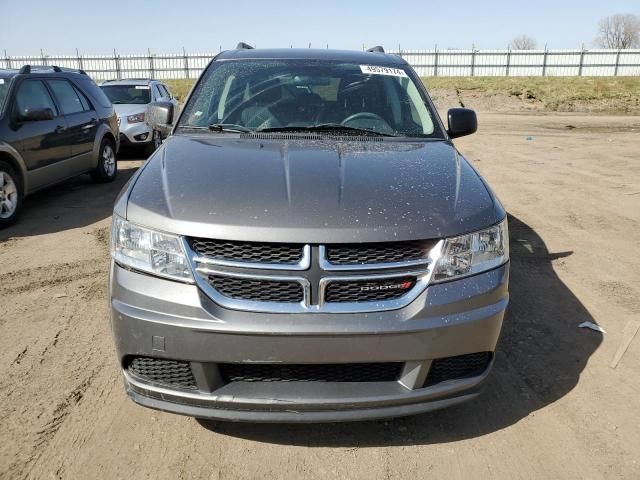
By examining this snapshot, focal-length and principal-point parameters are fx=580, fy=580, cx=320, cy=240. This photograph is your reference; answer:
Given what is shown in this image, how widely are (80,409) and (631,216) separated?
21.2 feet

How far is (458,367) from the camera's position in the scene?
8.38ft

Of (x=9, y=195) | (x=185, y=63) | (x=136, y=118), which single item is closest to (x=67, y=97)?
(x=9, y=195)

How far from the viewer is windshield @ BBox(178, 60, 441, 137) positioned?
3797 millimetres

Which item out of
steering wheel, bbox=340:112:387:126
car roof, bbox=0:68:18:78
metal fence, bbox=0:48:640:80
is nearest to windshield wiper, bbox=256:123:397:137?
steering wheel, bbox=340:112:387:126

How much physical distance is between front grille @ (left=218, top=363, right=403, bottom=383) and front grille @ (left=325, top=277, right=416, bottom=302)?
29 cm

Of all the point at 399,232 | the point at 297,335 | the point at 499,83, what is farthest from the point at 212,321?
the point at 499,83

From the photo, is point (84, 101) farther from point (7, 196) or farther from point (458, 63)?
point (458, 63)

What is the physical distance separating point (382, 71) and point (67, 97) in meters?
5.67

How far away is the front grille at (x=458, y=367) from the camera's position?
2.50 m

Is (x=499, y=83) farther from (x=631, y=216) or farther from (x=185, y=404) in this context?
(x=185, y=404)

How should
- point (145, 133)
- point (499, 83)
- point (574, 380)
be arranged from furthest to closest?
point (499, 83)
point (145, 133)
point (574, 380)

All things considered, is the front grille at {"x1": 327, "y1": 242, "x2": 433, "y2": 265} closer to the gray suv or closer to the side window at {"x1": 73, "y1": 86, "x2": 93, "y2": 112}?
the gray suv

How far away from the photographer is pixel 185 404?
2.45 m

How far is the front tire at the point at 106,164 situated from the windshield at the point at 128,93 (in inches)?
141
